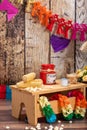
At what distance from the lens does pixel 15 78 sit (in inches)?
115

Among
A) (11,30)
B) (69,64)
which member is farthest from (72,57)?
(11,30)

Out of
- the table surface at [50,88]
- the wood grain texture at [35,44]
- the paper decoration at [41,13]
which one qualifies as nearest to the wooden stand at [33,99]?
the table surface at [50,88]

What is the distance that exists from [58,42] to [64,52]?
121 millimetres

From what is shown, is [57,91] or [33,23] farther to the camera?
[33,23]

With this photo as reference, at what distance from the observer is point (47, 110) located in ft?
7.09

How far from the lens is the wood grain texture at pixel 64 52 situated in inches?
113

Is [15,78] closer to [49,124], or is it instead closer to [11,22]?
[11,22]

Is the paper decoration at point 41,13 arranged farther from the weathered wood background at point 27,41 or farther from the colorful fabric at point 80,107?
the colorful fabric at point 80,107

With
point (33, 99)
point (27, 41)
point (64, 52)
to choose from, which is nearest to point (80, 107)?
point (33, 99)

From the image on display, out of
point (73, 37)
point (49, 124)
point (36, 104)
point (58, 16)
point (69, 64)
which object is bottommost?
point (49, 124)

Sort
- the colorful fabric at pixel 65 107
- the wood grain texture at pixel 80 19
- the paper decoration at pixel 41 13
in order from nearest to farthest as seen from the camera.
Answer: the colorful fabric at pixel 65 107, the paper decoration at pixel 41 13, the wood grain texture at pixel 80 19

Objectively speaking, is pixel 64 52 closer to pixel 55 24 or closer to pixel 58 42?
pixel 58 42

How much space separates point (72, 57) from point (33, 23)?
509mm

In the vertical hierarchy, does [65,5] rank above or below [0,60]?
above
